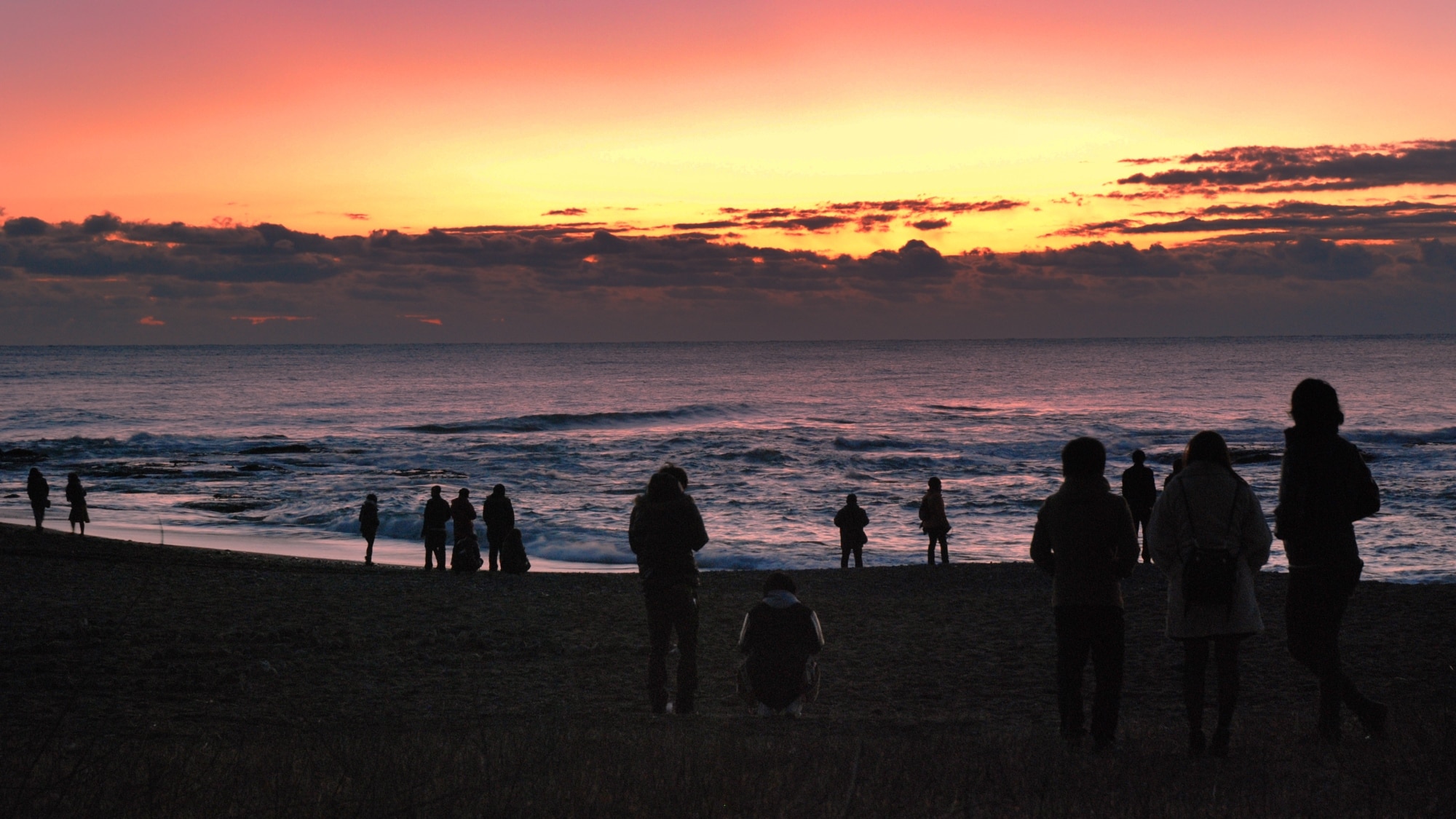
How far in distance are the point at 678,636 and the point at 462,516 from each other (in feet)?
33.2

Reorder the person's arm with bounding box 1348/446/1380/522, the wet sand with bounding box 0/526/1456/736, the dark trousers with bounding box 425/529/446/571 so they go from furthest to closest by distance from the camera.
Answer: the dark trousers with bounding box 425/529/446/571, the wet sand with bounding box 0/526/1456/736, the person's arm with bounding box 1348/446/1380/522

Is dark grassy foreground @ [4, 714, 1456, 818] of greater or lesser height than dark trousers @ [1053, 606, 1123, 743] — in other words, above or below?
below

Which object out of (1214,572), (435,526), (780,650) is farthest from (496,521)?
(1214,572)

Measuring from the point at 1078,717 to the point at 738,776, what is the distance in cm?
210

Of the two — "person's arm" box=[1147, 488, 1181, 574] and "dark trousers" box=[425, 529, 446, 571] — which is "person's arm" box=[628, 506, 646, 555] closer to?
"person's arm" box=[1147, 488, 1181, 574]

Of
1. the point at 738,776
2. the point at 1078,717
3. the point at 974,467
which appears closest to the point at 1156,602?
the point at 1078,717

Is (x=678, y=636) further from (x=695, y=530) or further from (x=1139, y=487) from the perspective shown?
(x=1139, y=487)

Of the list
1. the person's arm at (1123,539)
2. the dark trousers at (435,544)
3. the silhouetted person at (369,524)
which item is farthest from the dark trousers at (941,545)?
the person's arm at (1123,539)

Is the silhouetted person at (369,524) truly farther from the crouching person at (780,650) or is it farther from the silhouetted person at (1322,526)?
the silhouetted person at (1322,526)

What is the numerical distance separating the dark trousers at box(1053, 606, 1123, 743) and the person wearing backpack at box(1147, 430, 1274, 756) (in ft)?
1.02

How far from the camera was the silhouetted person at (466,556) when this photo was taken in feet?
55.8

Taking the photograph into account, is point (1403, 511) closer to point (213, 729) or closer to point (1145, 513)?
point (1145, 513)

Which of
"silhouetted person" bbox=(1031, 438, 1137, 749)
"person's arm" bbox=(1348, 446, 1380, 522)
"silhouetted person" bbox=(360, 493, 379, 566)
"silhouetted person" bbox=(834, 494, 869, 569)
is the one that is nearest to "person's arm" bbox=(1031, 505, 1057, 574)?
"silhouetted person" bbox=(1031, 438, 1137, 749)

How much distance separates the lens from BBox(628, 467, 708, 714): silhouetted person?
7324 mm
